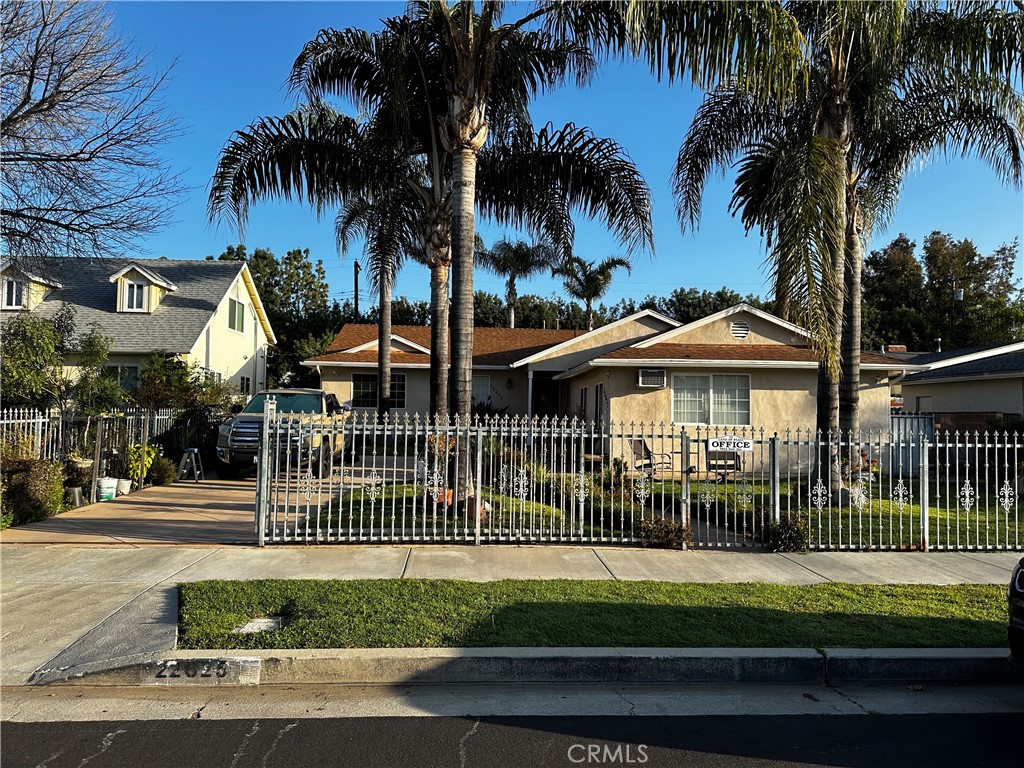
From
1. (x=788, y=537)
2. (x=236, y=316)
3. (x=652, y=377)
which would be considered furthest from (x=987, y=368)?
(x=236, y=316)

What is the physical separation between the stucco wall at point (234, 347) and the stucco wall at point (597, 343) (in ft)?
36.4

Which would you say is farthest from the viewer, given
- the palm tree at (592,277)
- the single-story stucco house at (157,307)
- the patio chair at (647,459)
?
the palm tree at (592,277)

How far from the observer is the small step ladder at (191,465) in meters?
16.5

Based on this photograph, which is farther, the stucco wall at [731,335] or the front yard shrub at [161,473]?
the stucco wall at [731,335]

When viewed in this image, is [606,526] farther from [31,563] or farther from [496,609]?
[31,563]

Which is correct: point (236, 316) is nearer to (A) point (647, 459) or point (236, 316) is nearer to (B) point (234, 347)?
(B) point (234, 347)

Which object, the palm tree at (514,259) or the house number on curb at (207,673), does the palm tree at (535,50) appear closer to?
the house number on curb at (207,673)

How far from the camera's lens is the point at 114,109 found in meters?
11.9

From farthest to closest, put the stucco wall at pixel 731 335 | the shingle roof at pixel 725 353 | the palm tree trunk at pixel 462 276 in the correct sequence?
1. the stucco wall at pixel 731 335
2. the shingle roof at pixel 725 353
3. the palm tree trunk at pixel 462 276

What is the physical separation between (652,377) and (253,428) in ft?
31.8

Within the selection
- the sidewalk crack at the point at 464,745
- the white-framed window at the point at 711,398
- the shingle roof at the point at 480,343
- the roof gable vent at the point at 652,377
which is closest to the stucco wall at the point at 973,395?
the white-framed window at the point at 711,398

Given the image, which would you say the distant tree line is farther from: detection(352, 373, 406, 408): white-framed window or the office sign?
the office sign

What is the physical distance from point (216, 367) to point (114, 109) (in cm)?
1565

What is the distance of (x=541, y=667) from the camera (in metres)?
5.70
